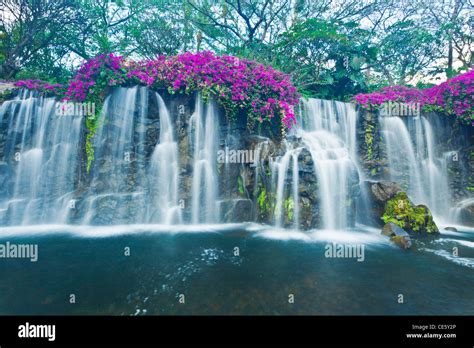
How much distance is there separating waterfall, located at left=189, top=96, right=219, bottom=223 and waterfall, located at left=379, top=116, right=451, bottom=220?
28.3 feet

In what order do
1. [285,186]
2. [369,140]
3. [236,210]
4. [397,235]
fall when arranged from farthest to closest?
[369,140]
[236,210]
[285,186]
[397,235]

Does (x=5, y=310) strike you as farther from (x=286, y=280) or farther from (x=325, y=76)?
(x=325, y=76)

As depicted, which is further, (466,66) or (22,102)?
(466,66)

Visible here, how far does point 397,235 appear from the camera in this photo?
21.3 ft

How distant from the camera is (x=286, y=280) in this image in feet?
14.1

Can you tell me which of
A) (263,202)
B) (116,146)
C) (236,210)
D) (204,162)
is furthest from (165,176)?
(263,202)

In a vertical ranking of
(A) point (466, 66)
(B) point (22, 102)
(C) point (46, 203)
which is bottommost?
(C) point (46, 203)

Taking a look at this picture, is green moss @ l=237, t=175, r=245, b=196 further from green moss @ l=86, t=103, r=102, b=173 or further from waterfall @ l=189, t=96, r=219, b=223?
green moss @ l=86, t=103, r=102, b=173

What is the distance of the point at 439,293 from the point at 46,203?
459 inches

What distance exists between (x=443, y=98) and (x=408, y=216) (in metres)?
7.59

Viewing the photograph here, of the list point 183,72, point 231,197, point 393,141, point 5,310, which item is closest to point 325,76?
point 393,141

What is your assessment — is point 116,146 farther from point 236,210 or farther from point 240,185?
point 236,210

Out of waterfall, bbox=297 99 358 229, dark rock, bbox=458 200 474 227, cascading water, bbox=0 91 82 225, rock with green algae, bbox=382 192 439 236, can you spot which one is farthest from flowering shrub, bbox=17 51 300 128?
dark rock, bbox=458 200 474 227

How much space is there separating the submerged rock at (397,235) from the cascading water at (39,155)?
10.8m
